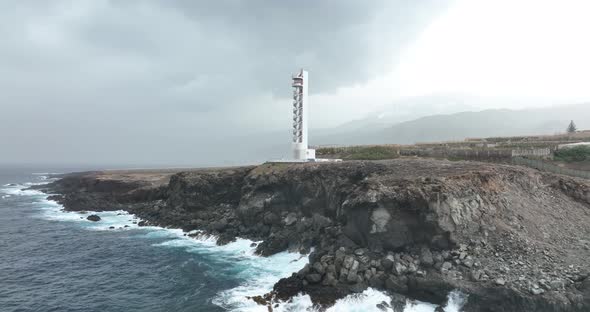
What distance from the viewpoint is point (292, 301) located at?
85.0ft

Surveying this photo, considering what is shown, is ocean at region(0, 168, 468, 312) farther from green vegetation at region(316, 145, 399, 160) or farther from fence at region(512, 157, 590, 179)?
fence at region(512, 157, 590, 179)

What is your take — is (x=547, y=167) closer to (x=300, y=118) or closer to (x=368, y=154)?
(x=368, y=154)

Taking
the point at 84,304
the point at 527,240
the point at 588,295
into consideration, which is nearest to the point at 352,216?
the point at 527,240

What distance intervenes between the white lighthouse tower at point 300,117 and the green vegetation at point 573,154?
3549 centimetres

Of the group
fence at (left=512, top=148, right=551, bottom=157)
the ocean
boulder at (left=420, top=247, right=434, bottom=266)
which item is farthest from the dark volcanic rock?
fence at (left=512, top=148, right=551, bottom=157)

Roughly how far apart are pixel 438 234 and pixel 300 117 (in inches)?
1390

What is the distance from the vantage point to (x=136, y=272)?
3444 cm

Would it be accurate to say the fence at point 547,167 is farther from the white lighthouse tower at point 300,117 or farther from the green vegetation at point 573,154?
the white lighthouse tower at point 300,117

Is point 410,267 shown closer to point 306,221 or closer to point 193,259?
point 306,221

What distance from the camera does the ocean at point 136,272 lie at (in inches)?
1046

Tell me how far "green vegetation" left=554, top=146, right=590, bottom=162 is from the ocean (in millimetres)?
36694

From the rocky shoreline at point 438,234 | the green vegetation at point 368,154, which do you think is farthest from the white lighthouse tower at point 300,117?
the rocky shoreline at point 438,234

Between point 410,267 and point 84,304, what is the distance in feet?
84.3

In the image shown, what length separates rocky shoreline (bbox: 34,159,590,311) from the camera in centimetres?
2436
